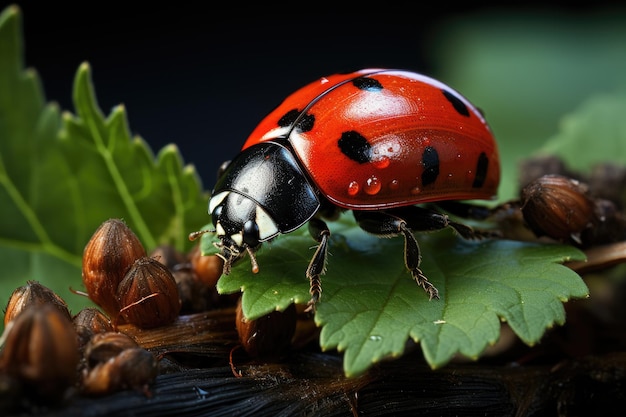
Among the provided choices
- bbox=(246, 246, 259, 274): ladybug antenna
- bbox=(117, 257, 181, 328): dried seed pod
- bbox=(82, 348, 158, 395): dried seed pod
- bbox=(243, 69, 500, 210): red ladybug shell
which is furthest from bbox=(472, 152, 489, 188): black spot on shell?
bbox=(82, 348, 158, 395): dried seed pod

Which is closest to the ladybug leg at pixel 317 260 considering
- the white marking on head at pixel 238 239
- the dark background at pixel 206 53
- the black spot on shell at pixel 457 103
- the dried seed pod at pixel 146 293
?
the white marking on head at pixel 238 239

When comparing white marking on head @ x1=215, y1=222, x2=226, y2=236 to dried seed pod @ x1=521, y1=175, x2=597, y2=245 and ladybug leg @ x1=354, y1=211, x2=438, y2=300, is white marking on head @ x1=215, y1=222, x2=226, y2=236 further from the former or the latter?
dried seed pod @ x1=521, y1=175, x2=597, y2=245

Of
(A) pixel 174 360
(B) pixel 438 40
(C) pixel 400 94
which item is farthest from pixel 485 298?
(B) pixel 438 40

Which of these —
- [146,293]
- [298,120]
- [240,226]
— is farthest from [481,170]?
[146,293]

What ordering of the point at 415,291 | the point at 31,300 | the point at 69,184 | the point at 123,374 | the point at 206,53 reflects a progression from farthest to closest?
the point at 206,53 → the point at 69,184 → the point at 415,291 → the point at 31,300 → the point at 123,374

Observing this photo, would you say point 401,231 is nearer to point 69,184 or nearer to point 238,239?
point 238,239

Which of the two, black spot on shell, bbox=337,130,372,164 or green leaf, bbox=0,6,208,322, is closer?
black spot on shell, bbox=337,130,372,164

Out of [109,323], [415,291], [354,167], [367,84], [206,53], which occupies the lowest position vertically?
[206,53]
